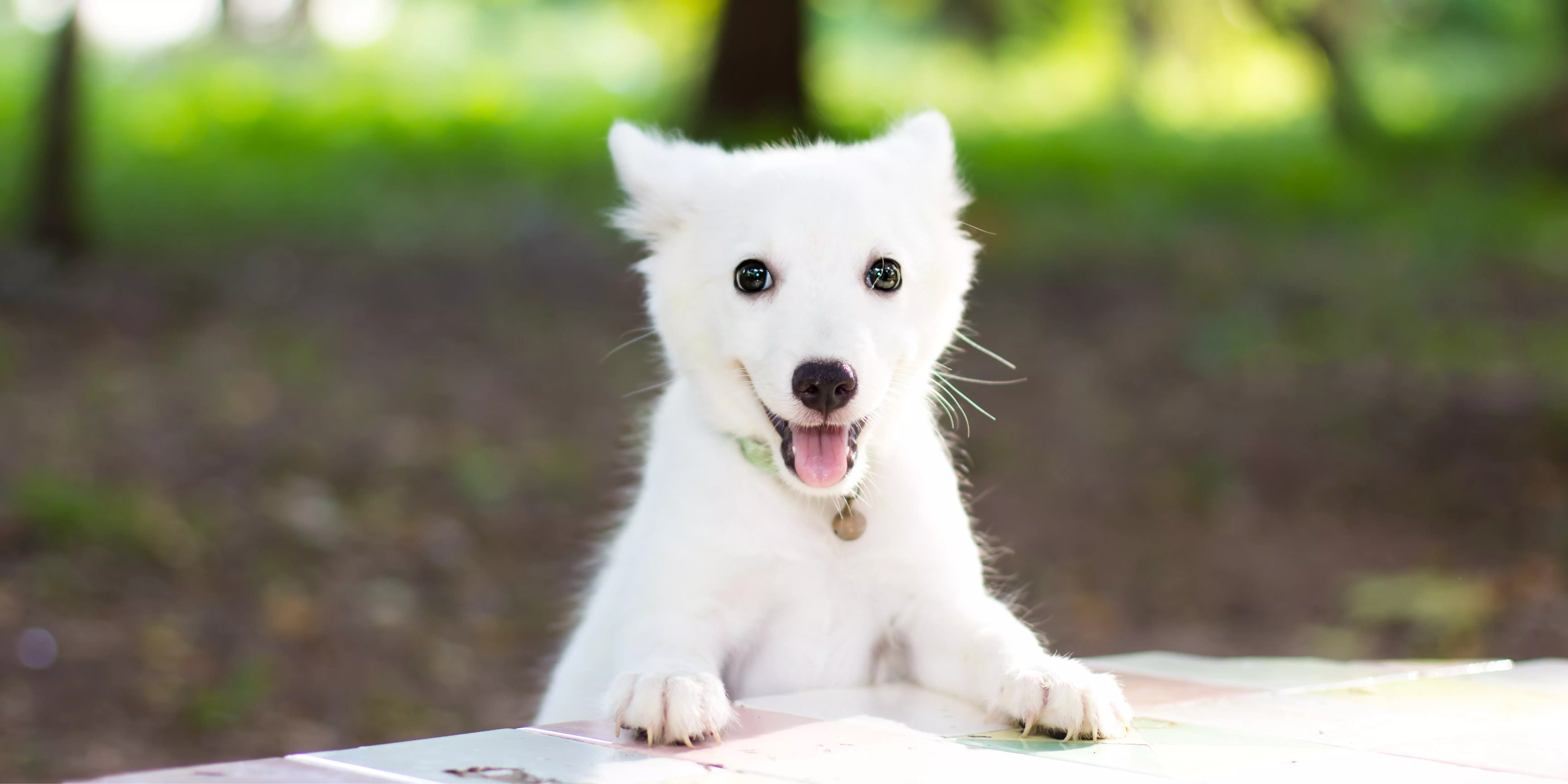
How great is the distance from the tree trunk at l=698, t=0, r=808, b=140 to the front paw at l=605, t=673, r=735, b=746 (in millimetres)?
10816

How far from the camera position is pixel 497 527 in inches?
322

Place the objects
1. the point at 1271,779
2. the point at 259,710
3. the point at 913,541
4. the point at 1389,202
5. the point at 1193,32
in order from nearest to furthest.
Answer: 1. the point at 1271,779
2. the point at 913,541
3. the point at 259,710
4. the point at 1389,202
5. the point at 1193,32

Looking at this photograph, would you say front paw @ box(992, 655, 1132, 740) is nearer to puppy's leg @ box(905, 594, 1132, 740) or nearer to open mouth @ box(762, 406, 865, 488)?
puppy's leg @ box(905, 594, 1132, 740)

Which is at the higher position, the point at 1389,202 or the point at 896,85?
the point at 896,85

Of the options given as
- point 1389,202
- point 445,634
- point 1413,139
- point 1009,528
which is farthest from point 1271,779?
point 1413,139

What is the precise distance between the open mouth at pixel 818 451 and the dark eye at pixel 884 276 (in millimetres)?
290

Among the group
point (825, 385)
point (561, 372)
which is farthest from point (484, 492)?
point (825, 385)

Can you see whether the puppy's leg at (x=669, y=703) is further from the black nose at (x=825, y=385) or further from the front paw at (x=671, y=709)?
the black nose at (x=825, y=385)

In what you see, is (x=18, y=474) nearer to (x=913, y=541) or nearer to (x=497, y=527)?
(x=497, y=527)

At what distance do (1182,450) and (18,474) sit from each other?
21.7ft

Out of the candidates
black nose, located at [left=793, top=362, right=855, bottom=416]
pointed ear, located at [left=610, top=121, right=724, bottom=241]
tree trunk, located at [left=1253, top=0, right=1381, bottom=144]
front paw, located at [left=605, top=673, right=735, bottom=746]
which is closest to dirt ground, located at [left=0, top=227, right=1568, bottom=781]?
pointed ear, located at [left=610, top=121, right=724, bottom=241]

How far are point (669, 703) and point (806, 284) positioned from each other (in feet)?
2.95

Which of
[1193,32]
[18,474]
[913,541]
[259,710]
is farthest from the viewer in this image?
[1193,32]

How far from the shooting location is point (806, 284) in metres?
3.02
